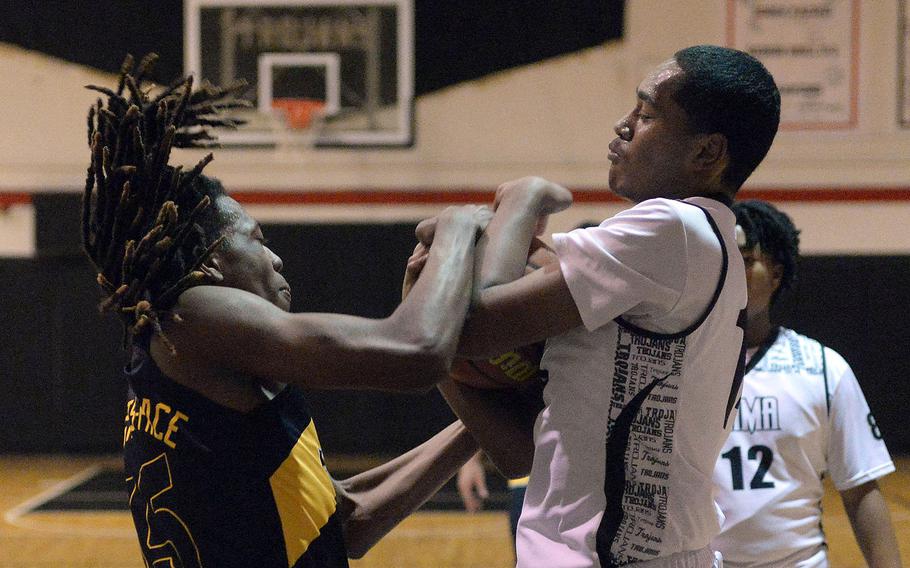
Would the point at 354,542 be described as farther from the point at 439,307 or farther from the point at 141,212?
the point at 141,212

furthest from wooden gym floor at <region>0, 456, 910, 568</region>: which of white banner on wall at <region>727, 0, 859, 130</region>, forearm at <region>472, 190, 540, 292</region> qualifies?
forearm at <region>472, 190, 540, 292</region>

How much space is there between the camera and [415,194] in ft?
28.6

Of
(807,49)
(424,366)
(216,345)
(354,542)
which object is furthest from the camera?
(807,49)

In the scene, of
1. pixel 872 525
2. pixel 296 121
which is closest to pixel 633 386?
pixel 872 525

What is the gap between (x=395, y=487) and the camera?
86.6 inches

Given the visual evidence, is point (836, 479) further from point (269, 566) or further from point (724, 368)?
point (269, 566)

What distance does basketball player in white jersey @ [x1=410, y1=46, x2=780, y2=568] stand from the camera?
1663 millimetres

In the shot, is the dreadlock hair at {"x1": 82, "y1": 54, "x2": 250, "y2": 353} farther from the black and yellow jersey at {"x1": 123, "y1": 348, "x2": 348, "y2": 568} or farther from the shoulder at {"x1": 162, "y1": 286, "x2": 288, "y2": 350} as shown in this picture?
the black and yellow jersey at {"x1": 123, "y1": 348, "x2": 348, "y2": 568}

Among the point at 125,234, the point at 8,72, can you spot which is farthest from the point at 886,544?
the point at 8,72

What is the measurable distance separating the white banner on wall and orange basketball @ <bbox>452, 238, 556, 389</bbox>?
283 inches

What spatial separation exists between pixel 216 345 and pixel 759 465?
1.76m

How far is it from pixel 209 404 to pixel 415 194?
698cm

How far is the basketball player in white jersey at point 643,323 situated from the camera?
166cm

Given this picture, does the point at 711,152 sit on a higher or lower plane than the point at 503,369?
higher
